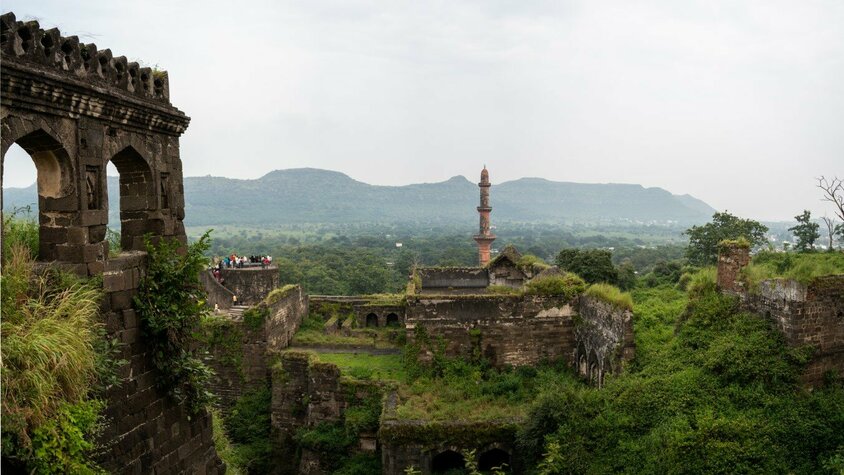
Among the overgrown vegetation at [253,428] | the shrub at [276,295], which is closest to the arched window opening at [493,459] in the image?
the overgrown vegetation at [253,428]

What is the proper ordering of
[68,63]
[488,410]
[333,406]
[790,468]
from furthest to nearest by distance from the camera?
[333,406], [488,410], [790,468], [68,63]

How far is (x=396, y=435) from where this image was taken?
1462 cm

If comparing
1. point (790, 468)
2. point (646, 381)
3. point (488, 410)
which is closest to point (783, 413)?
point (790, 468)

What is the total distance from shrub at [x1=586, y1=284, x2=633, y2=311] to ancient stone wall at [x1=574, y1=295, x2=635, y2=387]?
94mm

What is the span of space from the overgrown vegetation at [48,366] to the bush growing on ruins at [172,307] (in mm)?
902

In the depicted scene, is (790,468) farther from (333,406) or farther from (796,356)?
(333,406)

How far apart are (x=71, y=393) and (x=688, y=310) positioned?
1328 centimetres

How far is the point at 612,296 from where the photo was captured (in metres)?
16.2

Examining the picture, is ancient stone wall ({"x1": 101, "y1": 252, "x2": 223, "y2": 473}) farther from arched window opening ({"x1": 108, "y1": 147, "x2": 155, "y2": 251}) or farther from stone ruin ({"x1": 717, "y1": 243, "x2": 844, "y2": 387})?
stone ruin ({"x1": 717, "y1": 243, "x2": 844, "y2": 387})

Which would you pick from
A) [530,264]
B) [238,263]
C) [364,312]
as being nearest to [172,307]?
[364,312]

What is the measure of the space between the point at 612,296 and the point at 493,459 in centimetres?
517

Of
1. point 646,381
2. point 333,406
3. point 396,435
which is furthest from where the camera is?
point 333,406

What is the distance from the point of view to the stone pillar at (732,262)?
13836mm

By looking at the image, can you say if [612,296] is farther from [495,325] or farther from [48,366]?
[48,366]
